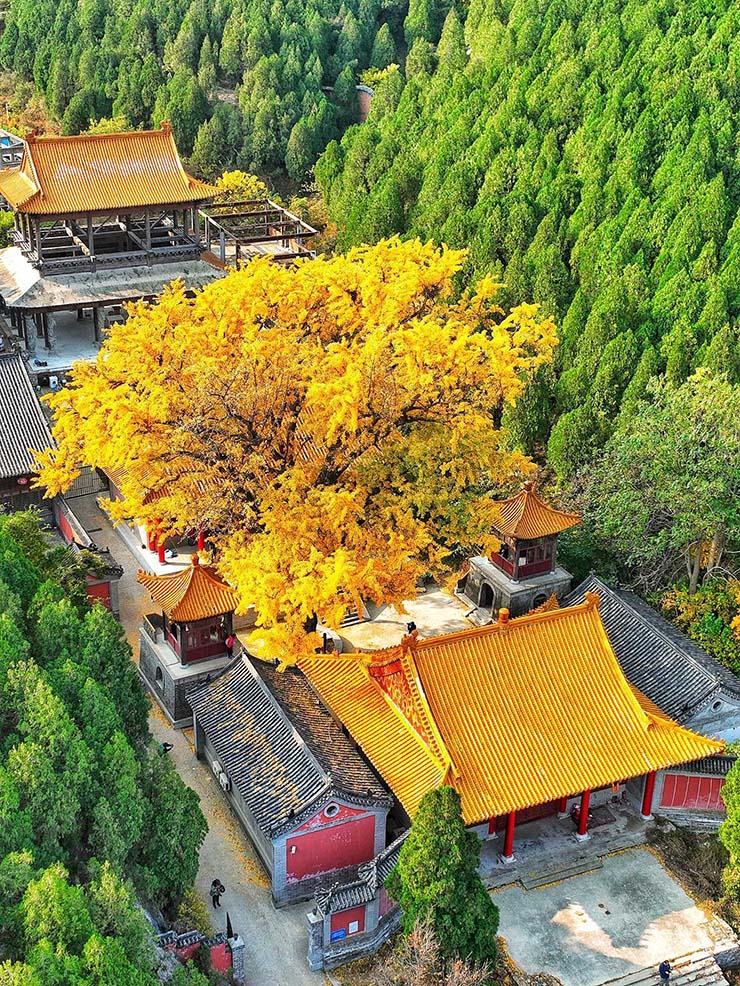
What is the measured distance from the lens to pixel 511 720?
2283 centimetres

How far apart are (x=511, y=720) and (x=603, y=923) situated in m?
3.86

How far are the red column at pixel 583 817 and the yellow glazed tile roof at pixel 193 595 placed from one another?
7.98 m

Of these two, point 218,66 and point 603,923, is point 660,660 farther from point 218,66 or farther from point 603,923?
point 218,66

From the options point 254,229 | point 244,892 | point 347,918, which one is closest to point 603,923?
point 347,918

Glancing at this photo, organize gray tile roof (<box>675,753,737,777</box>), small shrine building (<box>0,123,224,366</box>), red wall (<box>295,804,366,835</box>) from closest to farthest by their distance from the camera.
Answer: red wall (<box>295,804,366,835</box>)
gray tile roof (<box>675,753,737,777</box>)
small shrine building (<box>0,123,224,366</box>)

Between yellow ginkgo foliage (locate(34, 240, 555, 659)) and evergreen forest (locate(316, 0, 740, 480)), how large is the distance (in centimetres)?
723

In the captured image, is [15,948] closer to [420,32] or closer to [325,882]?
[325,882]

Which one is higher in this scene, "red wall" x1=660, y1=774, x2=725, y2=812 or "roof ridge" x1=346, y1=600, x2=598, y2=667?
"roof ridge" x1=346, y1=600, x2=598, y2=667

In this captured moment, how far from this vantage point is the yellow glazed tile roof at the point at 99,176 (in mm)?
36750

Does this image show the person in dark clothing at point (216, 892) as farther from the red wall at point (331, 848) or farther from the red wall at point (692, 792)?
the red wall at point (692, 792)

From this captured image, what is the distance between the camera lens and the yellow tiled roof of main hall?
72.6 feet

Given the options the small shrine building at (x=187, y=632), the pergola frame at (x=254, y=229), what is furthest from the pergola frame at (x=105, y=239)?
the small shrine building at (x=187, y=632)

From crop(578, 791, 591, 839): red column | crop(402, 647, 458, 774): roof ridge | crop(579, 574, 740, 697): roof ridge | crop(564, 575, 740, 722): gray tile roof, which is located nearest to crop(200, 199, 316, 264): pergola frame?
crop(579, 574, 740, 697): roof ridge

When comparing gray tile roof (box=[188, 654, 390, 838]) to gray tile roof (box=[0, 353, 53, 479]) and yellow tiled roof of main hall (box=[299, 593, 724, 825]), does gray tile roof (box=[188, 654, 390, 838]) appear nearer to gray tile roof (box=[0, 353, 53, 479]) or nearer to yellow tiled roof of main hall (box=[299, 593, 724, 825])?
yellow tiled roof of main hall (box=[299, 593, 724, 825])
